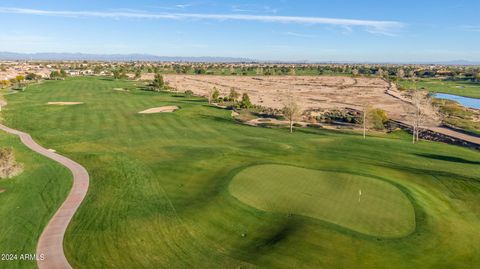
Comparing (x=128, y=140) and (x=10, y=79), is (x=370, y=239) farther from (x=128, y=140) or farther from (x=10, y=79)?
(x=10, y=79)

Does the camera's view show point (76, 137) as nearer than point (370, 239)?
No

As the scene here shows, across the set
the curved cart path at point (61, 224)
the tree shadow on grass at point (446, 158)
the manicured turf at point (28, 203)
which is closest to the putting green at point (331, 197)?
the curved cart path at point (61, 224)

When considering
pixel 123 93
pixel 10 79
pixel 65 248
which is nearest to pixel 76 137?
pixel 65 248

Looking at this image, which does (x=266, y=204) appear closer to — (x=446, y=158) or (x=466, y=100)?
(x=446, y=158)

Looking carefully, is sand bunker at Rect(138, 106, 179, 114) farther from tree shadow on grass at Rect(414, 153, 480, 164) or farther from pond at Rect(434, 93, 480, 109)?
pond at Rect(434, 93, 480, 109)

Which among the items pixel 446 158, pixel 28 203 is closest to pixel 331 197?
pixel 28 203

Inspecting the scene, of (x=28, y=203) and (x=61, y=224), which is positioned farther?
(x=28, y=203)
